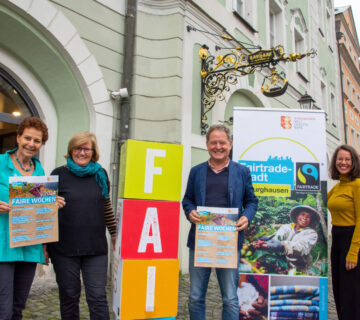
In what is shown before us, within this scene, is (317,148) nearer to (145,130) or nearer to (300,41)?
(145,130)

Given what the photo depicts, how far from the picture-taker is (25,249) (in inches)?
85.7

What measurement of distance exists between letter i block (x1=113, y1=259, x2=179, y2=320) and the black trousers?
144 centimetres

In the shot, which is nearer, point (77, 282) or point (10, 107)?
point (77, 282)

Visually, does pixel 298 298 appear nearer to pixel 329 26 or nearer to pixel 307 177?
pixel 307 177

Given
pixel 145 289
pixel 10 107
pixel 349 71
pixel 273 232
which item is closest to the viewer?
pixel 145 289

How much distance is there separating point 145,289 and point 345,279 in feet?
5.58

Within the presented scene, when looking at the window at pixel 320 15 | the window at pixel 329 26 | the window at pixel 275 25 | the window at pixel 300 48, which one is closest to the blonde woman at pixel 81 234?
the window at pixel 275 25

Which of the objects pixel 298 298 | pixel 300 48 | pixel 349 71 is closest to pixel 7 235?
pixel 298 298

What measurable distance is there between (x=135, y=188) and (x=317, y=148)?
1.87m

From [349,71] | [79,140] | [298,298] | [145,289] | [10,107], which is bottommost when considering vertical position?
[298,298]

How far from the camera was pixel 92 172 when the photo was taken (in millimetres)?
2477

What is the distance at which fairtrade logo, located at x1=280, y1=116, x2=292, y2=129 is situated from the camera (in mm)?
3406

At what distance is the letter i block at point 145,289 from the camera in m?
2.61

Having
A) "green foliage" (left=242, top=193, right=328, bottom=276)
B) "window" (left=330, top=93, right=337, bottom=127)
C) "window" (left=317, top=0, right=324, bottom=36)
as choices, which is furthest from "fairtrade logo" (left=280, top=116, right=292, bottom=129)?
"window" (left=330, top=93, right=337, bottom=127)
